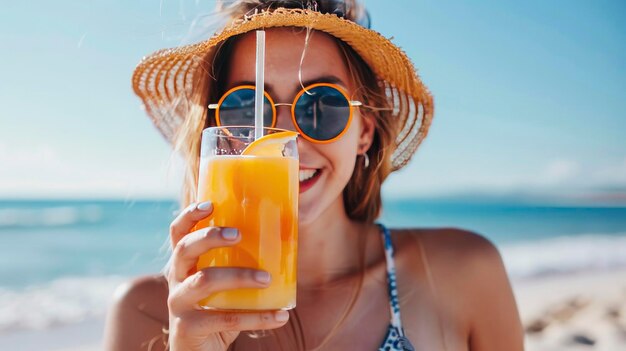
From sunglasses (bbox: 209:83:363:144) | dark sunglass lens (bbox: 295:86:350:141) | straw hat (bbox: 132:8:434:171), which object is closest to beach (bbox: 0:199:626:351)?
straw hat (bbox: 132:8:434:171)

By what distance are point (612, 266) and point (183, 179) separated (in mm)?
11587

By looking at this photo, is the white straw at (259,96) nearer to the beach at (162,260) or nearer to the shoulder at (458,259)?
the beach at (162,260)

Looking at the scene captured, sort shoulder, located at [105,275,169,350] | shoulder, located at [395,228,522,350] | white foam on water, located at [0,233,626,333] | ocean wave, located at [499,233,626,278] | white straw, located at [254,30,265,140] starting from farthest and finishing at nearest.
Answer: ocean wave, located at [499,233,626,278] < white foam on water, located at [0,233,626,333] < shoulder, located at [395,228,522,350] < shoulder, located at [105,275,169,350] < white straw, located at [254,30,265,140]

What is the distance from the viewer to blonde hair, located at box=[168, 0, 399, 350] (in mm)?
2305

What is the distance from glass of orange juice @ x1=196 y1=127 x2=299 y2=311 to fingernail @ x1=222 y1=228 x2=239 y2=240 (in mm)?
32

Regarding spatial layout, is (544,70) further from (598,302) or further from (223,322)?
(223,322)

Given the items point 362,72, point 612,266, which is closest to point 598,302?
point 612,266

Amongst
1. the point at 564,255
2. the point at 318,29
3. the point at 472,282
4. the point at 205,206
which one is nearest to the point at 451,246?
the point at 472,282

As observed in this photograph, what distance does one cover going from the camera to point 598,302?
24.8ft

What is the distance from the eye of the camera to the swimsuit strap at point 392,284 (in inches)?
87.7

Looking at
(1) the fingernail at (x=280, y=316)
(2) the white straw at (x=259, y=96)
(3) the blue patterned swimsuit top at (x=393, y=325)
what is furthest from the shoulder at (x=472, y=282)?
(2) the white straw at (x=259, y=96)

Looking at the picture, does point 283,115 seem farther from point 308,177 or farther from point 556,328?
point 556,328

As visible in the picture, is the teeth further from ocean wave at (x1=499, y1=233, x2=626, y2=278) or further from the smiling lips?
ocean wave at (x1=499, y1=233, x2=626, y2=278)

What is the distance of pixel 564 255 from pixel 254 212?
45.8ft
